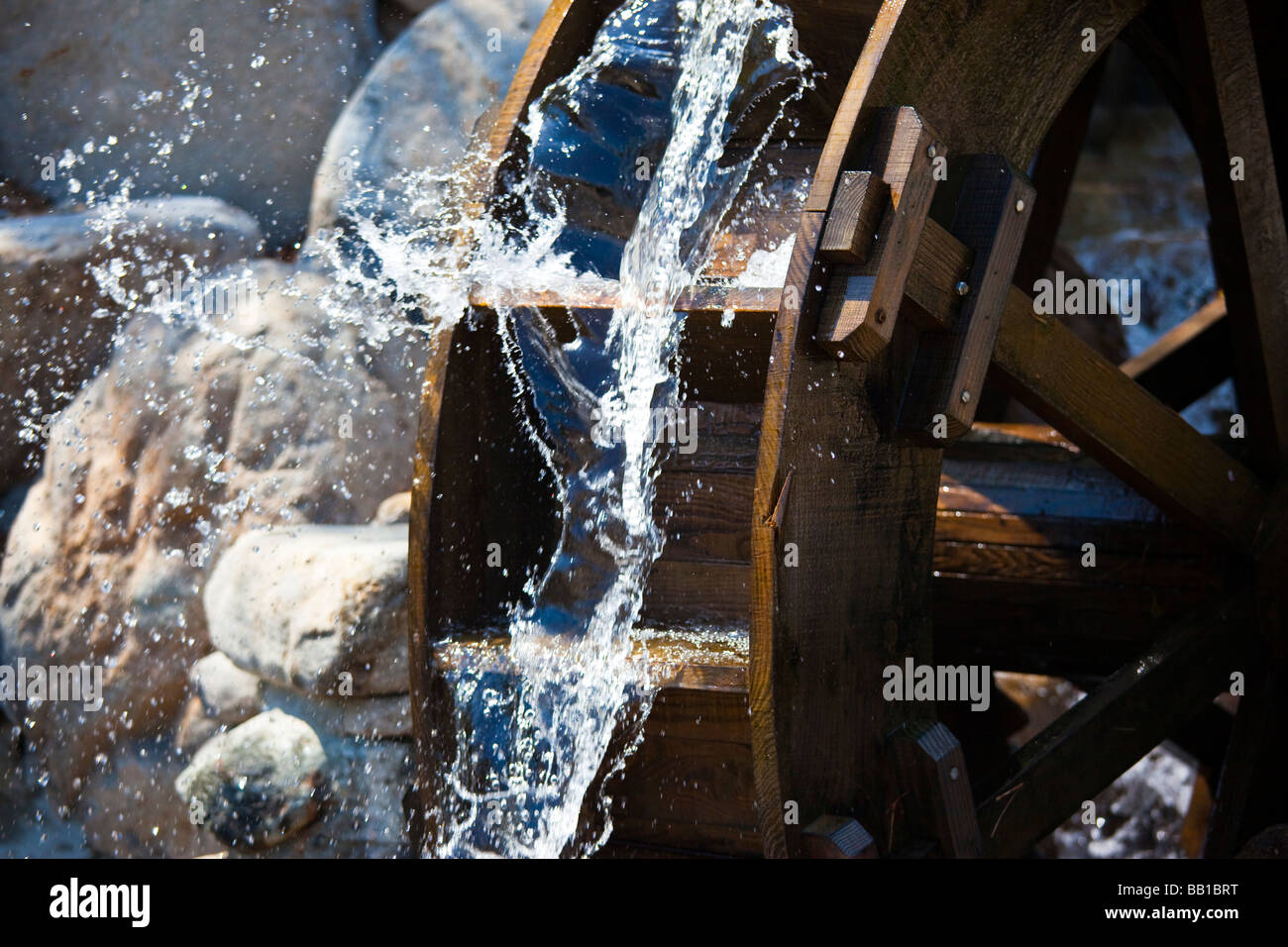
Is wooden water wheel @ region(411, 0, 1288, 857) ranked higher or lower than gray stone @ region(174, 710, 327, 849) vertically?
higher

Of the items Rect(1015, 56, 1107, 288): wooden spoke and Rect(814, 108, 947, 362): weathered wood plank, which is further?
Rect(1015, 56, 1107, 288): wooden spoke

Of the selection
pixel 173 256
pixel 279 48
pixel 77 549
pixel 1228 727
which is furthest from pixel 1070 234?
pixel 77 549

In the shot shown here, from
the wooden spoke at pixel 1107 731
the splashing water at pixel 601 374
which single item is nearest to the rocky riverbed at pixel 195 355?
the splashing water at pixel 601 374

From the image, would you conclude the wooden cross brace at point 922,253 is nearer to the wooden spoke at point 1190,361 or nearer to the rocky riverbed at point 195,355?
the wooden spoke at point 1190,361

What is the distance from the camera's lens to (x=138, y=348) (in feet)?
15.1

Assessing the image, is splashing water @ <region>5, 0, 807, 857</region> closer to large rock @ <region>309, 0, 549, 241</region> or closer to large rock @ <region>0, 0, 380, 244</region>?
large rock @ <region>309, 0, 549, 241</region>

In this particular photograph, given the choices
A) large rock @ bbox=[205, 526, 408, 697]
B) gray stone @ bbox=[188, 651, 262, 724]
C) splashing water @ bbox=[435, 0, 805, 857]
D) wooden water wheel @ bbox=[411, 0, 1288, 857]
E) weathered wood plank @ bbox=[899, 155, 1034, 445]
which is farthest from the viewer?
gray stone @ bbox=[188, 651, 262, 724]

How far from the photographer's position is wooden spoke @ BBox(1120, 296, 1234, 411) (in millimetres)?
3898

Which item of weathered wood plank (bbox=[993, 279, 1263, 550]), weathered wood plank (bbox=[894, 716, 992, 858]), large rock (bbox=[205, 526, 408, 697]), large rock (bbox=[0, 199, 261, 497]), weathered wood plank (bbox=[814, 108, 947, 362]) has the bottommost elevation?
weathered wood plank (bbox=[894, 716, 992, 858])

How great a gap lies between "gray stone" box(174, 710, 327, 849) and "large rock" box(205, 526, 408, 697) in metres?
0.16

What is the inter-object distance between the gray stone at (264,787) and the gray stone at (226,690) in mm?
336

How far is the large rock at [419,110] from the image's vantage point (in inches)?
187

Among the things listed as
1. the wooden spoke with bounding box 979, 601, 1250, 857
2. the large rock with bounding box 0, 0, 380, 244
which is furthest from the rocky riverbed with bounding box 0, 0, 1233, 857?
the wooden spoke with bounding box 979, 601, 1250, 857

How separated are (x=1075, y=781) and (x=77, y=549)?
356 cm
